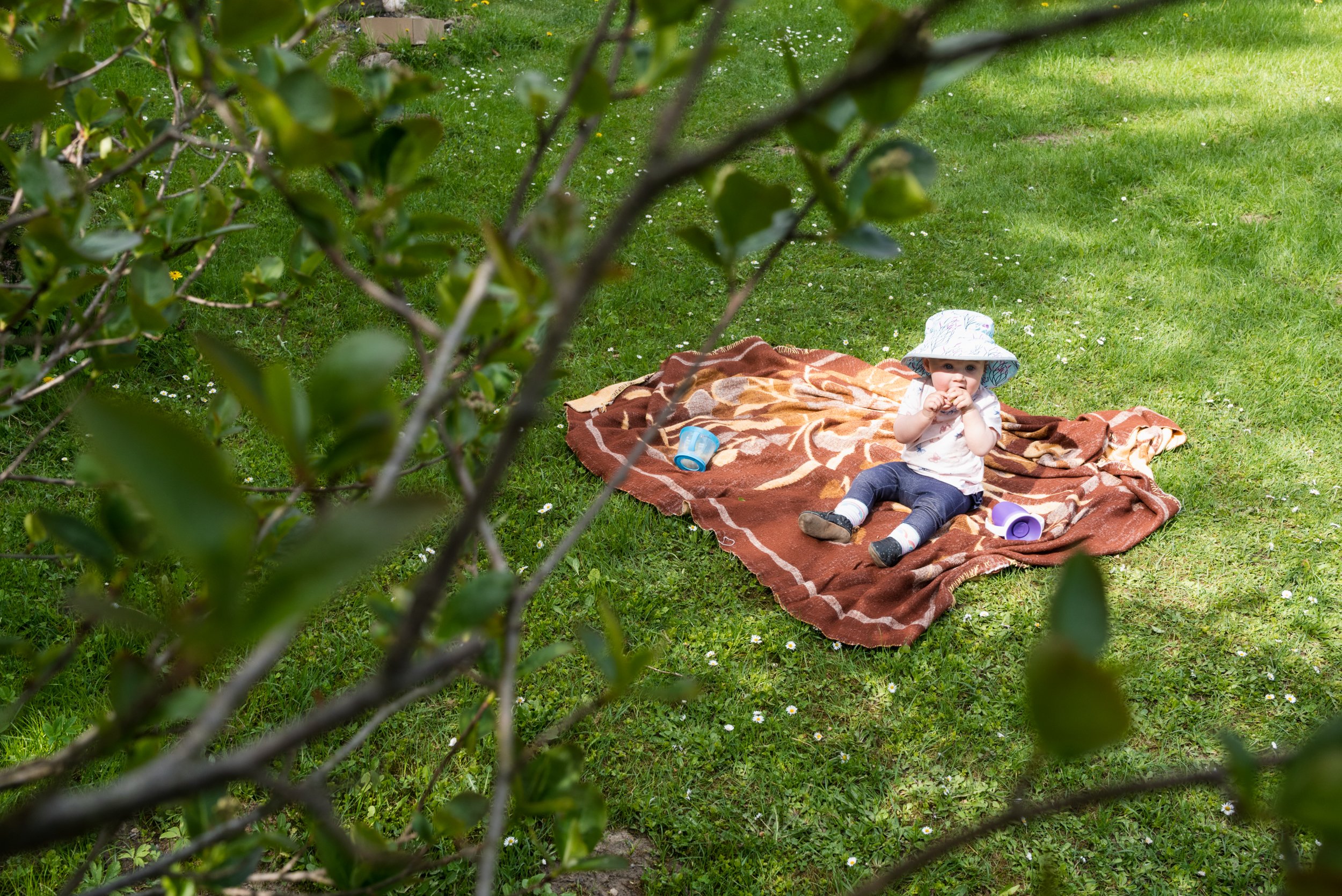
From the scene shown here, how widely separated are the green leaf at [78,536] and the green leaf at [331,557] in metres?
0.52

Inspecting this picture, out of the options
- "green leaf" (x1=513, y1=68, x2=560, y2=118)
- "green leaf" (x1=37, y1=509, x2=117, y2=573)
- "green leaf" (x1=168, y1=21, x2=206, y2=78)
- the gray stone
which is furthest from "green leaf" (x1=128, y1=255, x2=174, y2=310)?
the gray stone

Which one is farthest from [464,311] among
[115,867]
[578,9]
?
[578,9]

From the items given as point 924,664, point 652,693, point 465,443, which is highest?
point 465,443

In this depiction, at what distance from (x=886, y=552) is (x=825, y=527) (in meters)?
0.23

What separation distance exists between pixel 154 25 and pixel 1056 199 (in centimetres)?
536

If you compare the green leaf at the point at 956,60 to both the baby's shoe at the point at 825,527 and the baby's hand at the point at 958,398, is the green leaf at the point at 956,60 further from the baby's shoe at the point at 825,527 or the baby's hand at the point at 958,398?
the baby's hand at the point at 958,398

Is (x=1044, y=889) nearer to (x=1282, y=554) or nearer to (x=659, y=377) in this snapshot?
(x=1282, y=554)

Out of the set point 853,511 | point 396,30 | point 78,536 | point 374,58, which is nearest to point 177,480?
point 78,536

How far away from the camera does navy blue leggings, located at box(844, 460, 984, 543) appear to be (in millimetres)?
3109

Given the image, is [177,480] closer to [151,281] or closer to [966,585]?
[151,281]

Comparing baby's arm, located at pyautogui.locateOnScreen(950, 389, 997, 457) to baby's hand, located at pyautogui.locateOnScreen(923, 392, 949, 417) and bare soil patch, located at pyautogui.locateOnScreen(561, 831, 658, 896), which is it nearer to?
baby's hand, located at pyautogui.locateOnScreen(923, 392, 949, 417)

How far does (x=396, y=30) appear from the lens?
23.3 feet

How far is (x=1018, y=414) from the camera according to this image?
3.67m

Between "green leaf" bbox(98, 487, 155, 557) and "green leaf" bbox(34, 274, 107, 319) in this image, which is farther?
"green leaf" bbox(34, 274, 107, 319)
